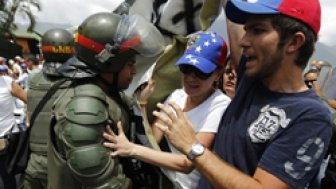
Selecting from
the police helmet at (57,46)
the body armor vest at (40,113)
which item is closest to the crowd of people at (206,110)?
the body armor vest at (40,113)

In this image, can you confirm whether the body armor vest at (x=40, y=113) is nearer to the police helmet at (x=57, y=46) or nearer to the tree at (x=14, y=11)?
the police helmet at (x=57, y=46)

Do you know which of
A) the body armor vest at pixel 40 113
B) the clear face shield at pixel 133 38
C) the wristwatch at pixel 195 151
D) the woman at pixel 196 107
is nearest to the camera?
the wristwatch at pixel 195 151

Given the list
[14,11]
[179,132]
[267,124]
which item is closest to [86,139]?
[179,132]

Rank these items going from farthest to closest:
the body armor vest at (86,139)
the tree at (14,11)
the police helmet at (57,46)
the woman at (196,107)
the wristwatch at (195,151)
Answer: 1. the tree at (14,11)
2. the police helmet at (57,46)
3. the woman at (196,107)
4. the body armor vest at (86,139)
5. the wristwatch at (195,151)

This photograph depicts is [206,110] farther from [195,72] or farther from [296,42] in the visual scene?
[296,42]

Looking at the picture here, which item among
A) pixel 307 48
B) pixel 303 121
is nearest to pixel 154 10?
pixel 307 48

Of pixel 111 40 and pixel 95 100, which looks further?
pixel 111 40

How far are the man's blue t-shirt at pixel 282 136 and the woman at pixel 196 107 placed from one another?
421mm

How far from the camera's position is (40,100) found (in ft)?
12.1

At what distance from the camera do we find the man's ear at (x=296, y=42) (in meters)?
1.58

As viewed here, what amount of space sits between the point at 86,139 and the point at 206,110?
0.66 m

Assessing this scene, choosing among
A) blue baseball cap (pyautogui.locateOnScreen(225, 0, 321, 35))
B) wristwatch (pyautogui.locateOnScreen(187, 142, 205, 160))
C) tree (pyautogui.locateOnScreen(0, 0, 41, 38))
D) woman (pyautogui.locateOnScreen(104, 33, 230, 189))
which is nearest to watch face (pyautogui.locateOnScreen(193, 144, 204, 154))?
wristwatch (pyautogui.locateOnScreen(187, 142, 205, 160))

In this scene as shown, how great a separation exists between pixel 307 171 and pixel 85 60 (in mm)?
1336

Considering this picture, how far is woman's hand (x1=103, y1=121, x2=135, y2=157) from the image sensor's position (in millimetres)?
2098
